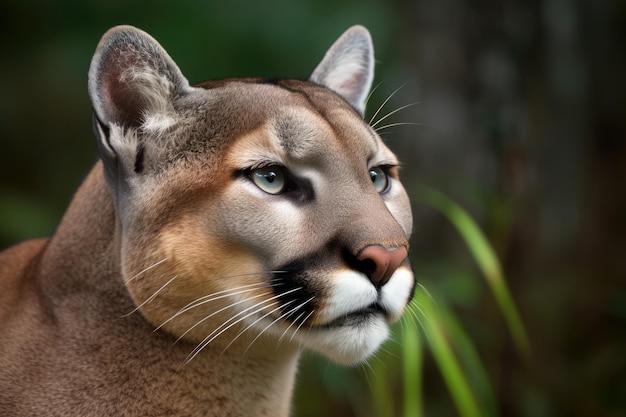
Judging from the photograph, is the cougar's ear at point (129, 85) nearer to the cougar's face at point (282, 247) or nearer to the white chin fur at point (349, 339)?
the cougar's face at point (282, 247)

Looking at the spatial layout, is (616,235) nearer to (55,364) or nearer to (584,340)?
(584,340)

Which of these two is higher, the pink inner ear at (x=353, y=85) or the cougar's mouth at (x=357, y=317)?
the pink inner ear at (x=353, y=85)

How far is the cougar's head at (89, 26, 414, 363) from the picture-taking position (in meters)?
2.32

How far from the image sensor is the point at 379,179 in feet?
9.07

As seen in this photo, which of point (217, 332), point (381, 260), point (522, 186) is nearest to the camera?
point (381, 260)

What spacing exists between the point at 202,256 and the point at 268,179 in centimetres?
30

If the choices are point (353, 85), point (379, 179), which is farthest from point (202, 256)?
point (353, 85)

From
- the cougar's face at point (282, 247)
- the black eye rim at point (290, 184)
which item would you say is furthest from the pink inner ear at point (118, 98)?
the black eye rim at point (290, 184)

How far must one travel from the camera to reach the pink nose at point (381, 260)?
7.35 ft

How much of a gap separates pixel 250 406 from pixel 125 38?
125 cm

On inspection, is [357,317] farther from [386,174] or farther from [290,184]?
[386,174]

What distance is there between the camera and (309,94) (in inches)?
109

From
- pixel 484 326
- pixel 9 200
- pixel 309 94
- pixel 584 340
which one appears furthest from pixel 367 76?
pixel 9 200

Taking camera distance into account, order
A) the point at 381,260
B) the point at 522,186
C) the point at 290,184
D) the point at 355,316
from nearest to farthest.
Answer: the point at 381,260
the point at 355,316
the point at 290,184
the point at 522,186
